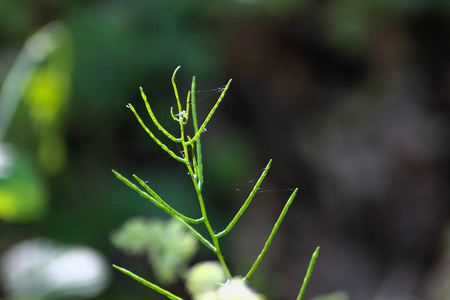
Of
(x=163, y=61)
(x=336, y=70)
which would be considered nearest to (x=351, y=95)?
(x=336, y=70)

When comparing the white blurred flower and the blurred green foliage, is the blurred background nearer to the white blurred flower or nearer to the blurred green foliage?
the white blurred flower

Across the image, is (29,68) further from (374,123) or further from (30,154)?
(374,123)

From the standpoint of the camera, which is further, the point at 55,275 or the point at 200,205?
the point at 55,275

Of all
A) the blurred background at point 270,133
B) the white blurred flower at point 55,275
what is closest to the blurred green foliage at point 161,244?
the white blurred flower at point 55,275

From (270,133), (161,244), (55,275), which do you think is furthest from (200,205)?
(270,133)

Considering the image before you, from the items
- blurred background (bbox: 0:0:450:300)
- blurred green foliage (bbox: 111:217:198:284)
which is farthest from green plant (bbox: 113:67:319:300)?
blurred background (bbox: 0:0:450:300)

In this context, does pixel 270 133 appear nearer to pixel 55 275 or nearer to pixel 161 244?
pixel 55 275
